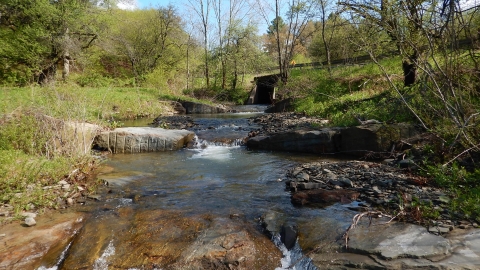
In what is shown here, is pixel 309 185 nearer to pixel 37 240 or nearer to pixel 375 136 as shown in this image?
pixel 375 136

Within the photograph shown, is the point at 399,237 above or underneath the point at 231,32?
underneath

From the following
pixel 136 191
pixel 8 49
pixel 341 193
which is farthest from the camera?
pixel 8 49

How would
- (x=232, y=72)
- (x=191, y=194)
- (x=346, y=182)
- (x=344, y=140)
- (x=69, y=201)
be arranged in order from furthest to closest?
(x=232, y=72) < (x=344, y=140) < (x=191, y=194) < (x=346, y=182) < (x=69, y=201)

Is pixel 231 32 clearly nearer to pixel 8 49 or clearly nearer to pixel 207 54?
pixel 207 54

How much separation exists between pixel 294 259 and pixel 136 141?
679 cm

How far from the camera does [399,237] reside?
315 centimetres

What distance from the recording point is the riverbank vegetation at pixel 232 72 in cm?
370

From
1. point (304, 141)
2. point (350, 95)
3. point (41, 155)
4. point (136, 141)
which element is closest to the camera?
point (41, 155)

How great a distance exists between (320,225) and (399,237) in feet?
2.90

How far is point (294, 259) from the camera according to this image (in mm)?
3285

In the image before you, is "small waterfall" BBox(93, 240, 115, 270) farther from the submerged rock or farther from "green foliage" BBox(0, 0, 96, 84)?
"green foliage" BBox(0, 0, 96, 84)

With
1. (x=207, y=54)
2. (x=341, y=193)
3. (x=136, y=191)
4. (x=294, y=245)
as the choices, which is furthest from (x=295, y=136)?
(x=207, y=54)

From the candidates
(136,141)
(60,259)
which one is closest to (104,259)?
(60,259)

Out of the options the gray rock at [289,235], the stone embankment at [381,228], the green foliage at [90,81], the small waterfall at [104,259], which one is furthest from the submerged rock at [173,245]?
the green foliage at [90,81]
